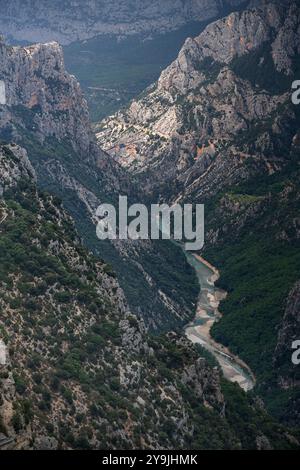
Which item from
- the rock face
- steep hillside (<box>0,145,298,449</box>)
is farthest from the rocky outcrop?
the rock face

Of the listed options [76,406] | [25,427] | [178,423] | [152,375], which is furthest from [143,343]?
[25,427]

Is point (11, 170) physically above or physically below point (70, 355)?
above

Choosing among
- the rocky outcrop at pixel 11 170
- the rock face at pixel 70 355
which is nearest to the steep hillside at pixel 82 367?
the rock face at pixel 70 355

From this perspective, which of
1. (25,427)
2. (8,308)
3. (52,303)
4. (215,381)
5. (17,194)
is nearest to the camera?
(25,427)

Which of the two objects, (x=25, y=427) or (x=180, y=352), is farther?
(x=180, y=352)

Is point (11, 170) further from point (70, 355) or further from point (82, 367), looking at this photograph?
point (82, 367)

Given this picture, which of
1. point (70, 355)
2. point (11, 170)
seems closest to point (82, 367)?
point (70, 355)

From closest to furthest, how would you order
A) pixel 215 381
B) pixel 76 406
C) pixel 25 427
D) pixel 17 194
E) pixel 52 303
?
pixel 25 427
pixel 76 406
pixel 52 303
pixel 215 381
pixel 17 194
